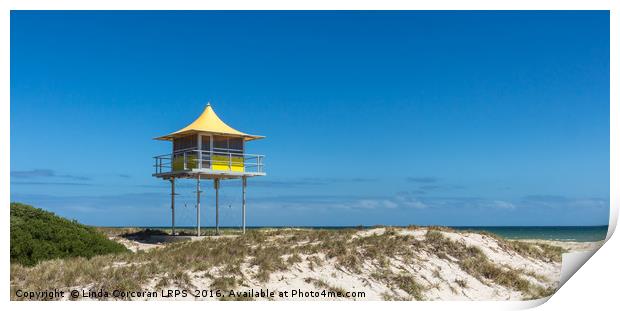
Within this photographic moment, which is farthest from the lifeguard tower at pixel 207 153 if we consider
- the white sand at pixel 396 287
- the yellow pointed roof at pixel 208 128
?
the white sand at pixel 396 287

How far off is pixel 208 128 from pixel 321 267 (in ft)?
41.1

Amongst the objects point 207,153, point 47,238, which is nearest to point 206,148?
point 207,153

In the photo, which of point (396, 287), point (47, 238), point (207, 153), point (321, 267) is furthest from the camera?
point (207, 153)

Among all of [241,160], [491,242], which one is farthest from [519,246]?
[241,160]

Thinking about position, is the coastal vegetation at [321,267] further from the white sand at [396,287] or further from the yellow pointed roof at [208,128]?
the yellow pointed roof at [208,128]

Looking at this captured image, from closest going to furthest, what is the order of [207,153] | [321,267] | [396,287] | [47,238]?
1. [396,287]
2. [321,267]
3. [47,238]
4. [207,153]

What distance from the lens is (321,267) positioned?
15.8m

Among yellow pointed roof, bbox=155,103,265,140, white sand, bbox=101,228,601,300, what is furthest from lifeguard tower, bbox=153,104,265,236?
white sand, bbox=101,228,601,300

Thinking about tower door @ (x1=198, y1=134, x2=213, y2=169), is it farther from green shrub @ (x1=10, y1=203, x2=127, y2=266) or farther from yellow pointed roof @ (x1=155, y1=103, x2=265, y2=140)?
green shrub @ (x1=10, y1=203, x2=127, y2=266)

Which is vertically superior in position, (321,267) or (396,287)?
(321,267)

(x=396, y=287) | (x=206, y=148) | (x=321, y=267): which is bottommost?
(x=396, y=287)

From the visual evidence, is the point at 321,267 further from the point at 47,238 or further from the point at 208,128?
the point at 208,128
